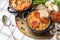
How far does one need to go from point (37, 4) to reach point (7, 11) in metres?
0.17

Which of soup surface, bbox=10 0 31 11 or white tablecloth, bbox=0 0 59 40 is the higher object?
soup surface, bbox=10 0 31 11

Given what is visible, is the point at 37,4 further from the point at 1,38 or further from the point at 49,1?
the point at 1,38

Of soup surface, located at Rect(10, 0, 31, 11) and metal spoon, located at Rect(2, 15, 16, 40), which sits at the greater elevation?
soup surface, located at Rect(10, 0, 31, 11)

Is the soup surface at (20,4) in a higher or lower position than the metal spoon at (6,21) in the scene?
higher

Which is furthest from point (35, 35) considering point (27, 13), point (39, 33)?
point (27, 13)

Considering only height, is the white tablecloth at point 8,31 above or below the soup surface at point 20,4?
below

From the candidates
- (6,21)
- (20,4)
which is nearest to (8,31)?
(6,21)

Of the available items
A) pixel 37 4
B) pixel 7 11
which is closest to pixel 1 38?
pixel 7 11

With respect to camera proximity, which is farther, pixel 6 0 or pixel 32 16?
pixel 6 0

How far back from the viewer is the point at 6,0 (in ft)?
4.74

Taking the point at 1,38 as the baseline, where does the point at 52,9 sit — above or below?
above

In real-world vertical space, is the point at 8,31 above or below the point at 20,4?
below

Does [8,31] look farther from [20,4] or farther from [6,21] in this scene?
[20,4]

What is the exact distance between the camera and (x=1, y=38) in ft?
4.39
